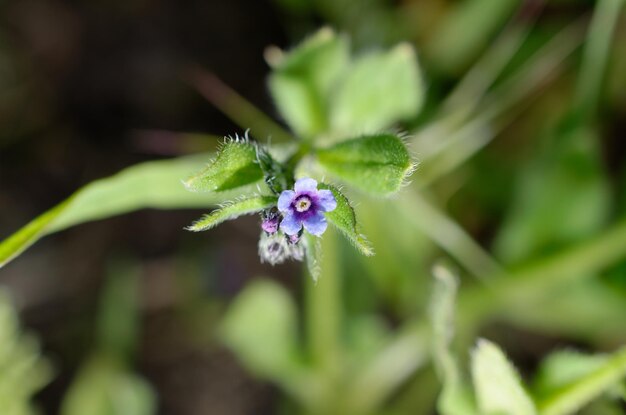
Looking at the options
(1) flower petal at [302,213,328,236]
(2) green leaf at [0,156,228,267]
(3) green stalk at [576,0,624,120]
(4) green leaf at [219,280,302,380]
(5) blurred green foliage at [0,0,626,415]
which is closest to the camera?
(1) flower petal at [302,213,328,236]

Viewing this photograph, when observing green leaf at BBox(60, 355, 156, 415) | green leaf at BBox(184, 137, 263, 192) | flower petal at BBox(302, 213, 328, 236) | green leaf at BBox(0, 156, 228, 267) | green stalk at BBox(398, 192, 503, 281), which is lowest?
flower petal at BBox(302, 213, 328, 236)

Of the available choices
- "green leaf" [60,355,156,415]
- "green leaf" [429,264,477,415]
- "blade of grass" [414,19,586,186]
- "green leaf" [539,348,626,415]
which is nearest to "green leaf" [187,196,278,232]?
"green leaf" [429,264,477,415]

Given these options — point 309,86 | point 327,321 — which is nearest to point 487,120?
point 309,86

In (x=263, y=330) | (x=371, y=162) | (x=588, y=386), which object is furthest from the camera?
(x=263, y=330)

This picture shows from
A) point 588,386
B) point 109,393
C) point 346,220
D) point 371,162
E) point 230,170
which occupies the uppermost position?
point 109,393

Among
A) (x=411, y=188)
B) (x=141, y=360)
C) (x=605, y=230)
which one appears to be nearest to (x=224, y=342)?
(x=141, y=360)

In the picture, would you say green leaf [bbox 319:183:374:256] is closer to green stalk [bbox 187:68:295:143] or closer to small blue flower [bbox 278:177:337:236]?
small blue flower [bbox 278:177:337:236]

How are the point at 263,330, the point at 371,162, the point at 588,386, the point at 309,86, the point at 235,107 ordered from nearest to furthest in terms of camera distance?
the point at 371,162 → the point at 588,386 → the point at 309,86 → the point at 263,330 → the point at 235,107

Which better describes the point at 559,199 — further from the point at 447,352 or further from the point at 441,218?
the point at 447,352

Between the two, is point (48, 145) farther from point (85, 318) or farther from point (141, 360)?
point (141, 360)
